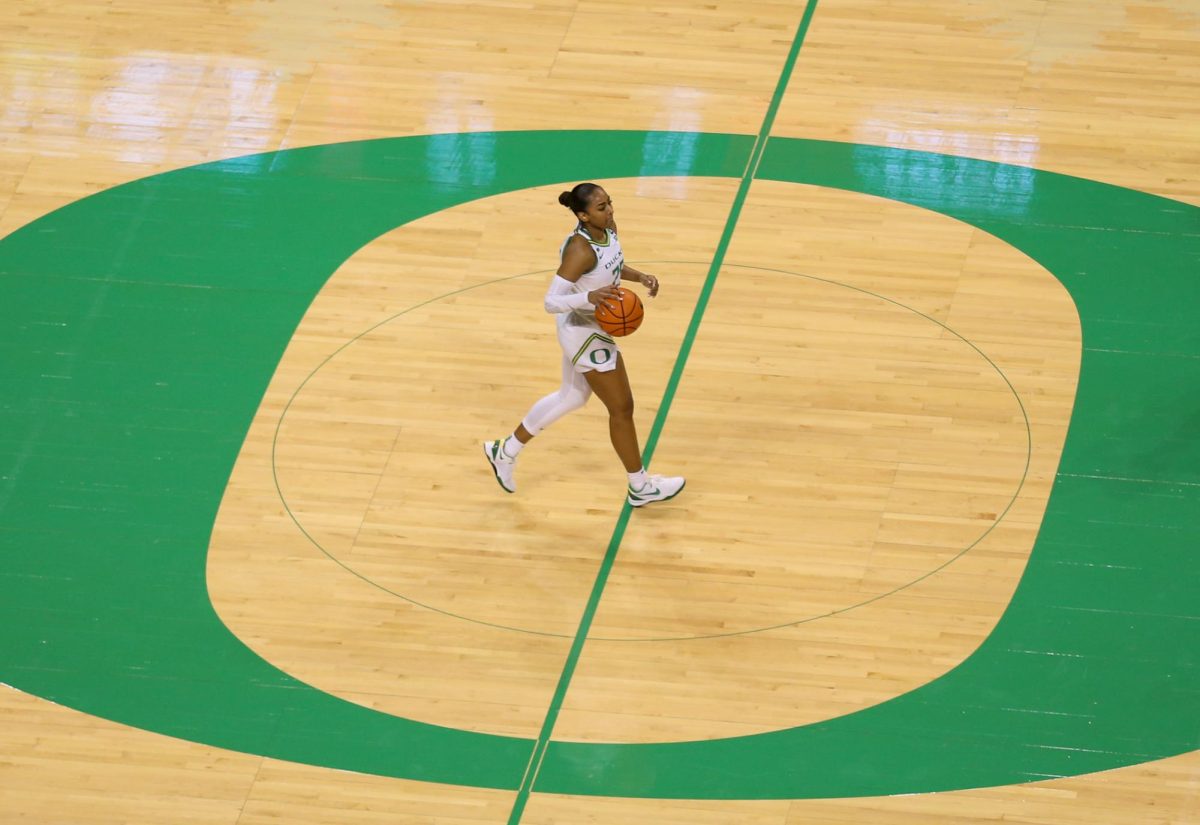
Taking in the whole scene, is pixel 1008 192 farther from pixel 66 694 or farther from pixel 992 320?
pixel 66 694

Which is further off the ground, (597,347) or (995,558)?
(597,347)

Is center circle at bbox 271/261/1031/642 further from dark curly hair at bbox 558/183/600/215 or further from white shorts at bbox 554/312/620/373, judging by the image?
dark curly hair at bbox 558/183/600/215

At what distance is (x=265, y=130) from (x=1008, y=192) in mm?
4705

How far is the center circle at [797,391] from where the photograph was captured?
9.42m

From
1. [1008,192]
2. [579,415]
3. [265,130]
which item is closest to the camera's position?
[579,415]

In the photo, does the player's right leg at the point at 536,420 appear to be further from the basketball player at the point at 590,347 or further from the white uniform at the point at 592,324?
the white uniform at the point at 592,324

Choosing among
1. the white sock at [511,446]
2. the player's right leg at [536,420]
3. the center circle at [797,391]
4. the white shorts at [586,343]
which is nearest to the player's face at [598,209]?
the white shorts at [586,343]

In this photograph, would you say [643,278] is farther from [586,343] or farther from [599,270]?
[586,343]

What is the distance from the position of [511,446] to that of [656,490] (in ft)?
2.55

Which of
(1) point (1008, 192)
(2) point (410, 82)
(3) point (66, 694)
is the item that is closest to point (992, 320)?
(1) point (1008, 192)

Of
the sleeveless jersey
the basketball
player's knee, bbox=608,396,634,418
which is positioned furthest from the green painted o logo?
the sleeveless jersey

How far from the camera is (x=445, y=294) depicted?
11.2 meters

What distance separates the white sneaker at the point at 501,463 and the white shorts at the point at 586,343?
30.7 inches

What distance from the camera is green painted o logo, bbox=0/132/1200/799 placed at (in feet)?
28.9
